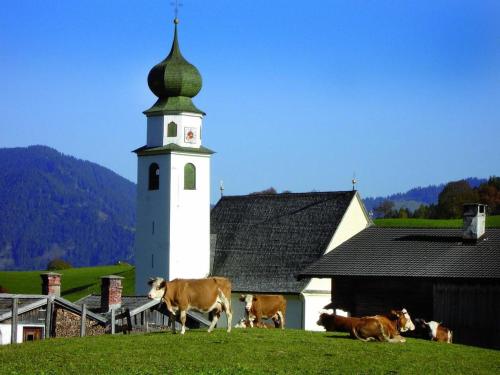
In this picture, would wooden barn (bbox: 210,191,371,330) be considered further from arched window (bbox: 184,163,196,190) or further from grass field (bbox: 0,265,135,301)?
grass field (bbox: 0,265,135,301)

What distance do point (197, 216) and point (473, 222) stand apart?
70.4 feet

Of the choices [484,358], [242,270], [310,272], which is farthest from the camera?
[242,270]

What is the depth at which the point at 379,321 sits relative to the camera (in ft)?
96.9

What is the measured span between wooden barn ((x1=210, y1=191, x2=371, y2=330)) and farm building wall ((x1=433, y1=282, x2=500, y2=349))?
1477 cm

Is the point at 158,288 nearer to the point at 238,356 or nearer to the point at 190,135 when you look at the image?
the point at 238,356

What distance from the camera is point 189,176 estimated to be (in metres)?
60.4

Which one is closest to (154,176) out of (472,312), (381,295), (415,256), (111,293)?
(111,293)

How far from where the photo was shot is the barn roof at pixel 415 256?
40.6 m

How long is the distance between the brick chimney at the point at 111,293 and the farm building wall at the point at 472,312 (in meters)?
11.8

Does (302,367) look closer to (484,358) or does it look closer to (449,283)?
(484,358)

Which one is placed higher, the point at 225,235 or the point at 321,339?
the point at 225,235

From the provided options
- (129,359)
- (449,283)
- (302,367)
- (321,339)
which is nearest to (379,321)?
(321,339)

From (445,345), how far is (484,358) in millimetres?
2454

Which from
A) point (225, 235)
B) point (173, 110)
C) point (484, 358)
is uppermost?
point (173, 110)
